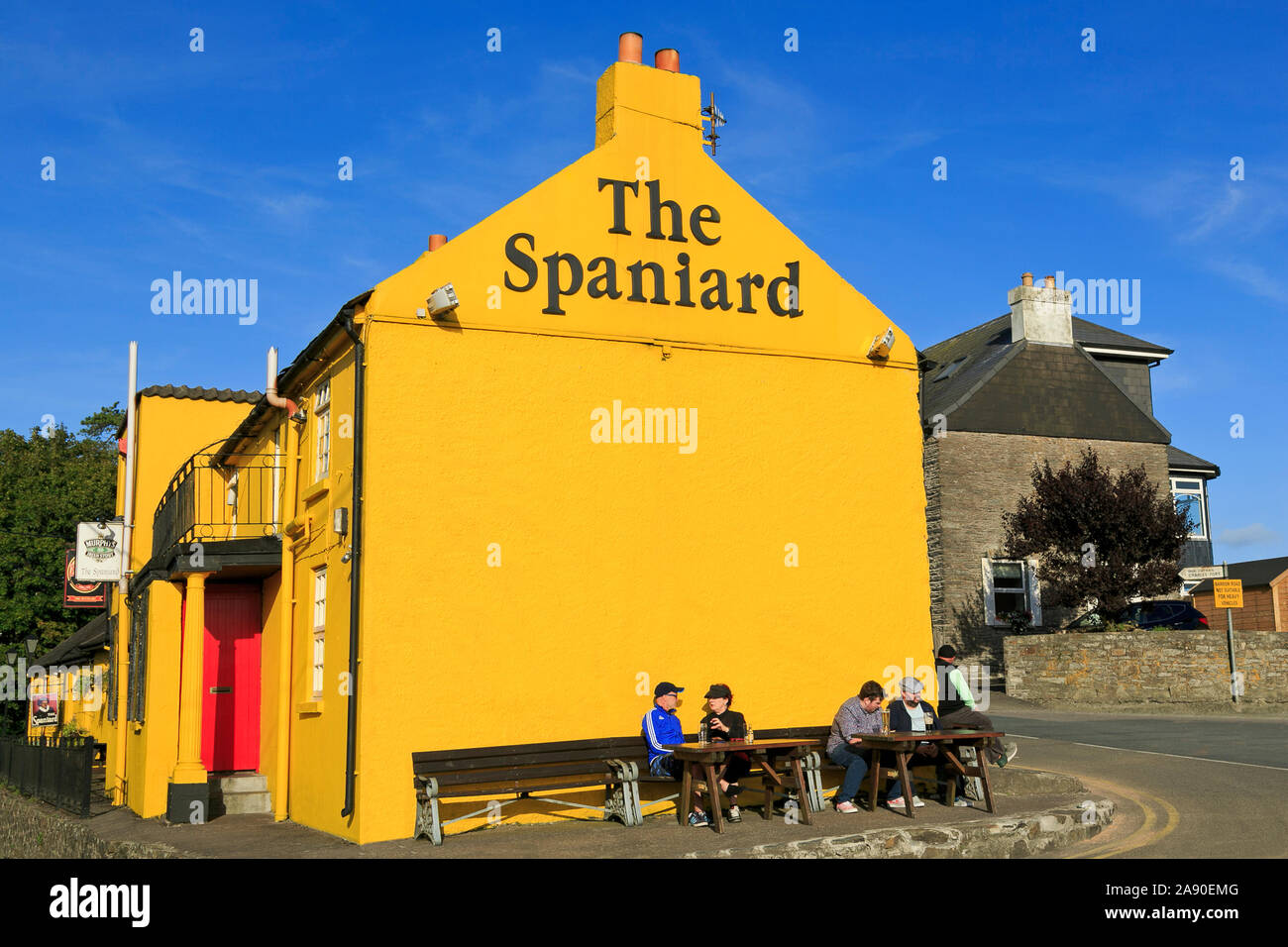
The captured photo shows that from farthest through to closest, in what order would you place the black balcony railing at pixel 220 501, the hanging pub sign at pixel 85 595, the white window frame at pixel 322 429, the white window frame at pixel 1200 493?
the white window frame at pixel 1200 493, the hanging pub sign at pixel 85 595, the black balcony railing at pixel 220 501, the white window frame at pixel 322 429

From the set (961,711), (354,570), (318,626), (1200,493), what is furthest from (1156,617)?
(354,570)

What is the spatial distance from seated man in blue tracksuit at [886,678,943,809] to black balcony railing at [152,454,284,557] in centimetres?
856

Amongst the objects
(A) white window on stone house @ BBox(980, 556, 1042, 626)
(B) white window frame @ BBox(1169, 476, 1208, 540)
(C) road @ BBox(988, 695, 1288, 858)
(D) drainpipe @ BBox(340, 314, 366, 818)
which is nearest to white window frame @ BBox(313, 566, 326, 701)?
(D) drainpipe @ BBox(340, 314, 366, 818)

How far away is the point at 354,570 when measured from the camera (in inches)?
473

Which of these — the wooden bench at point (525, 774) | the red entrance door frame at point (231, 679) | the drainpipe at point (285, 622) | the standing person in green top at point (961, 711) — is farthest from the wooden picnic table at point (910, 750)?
the red entrance door frame at point (231, 679)

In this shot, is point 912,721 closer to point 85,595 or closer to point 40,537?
point 85,595

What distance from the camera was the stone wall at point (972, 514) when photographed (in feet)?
101

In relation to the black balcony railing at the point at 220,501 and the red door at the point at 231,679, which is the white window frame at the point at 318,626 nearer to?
the black balcony railing at the point at 220,501

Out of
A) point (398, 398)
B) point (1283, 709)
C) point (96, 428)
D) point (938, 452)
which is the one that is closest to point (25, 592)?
point (96, 428)

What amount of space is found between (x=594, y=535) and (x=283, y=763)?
5.04m

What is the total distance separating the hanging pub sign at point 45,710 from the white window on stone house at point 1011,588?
920 inches

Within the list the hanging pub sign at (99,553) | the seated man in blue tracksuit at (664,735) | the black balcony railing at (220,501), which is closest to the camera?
the seated man in blue tracksuit at (664,735)

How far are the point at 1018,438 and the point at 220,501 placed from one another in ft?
68.9
